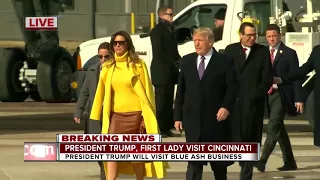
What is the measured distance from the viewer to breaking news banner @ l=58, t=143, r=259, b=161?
1191 cm

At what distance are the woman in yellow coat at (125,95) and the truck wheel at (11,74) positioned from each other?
14.5 metres

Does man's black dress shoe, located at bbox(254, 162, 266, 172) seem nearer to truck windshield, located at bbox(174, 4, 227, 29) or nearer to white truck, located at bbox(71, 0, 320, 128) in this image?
white truck, located at bbox(71, 0, 320, 128)

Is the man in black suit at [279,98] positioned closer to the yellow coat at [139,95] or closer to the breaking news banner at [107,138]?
the yellow coat at [139,95]

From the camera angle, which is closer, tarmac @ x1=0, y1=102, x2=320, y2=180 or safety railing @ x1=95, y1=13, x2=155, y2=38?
tarmac @ x1=0, y1=102, x2=320, y2=180

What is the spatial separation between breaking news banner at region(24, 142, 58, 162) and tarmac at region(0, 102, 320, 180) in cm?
211

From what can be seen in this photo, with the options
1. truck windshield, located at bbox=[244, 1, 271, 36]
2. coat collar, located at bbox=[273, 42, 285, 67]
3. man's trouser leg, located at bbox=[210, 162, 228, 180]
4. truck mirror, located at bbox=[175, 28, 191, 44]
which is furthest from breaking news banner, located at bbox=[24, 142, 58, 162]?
truck windshield, located at bbox=[244, 1, 271, 36]

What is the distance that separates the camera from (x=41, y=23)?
1061 inches

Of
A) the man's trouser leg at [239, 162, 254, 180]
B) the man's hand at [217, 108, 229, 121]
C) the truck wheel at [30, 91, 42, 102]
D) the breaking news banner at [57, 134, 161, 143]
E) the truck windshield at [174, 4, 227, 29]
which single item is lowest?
the truck wheel at [30, 91, 42, 102]

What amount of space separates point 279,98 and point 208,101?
3.42 metres

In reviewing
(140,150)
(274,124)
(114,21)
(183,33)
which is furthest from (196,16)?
(114,21)

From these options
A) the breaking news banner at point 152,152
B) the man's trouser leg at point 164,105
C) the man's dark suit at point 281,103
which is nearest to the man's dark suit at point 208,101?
the breaking news banner at point 152,152

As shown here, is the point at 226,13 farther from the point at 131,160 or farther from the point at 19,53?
the point at 131,160

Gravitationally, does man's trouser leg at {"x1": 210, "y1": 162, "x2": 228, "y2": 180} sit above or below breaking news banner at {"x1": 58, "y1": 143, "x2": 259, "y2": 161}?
below

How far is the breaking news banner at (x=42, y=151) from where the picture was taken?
12.2 meters
